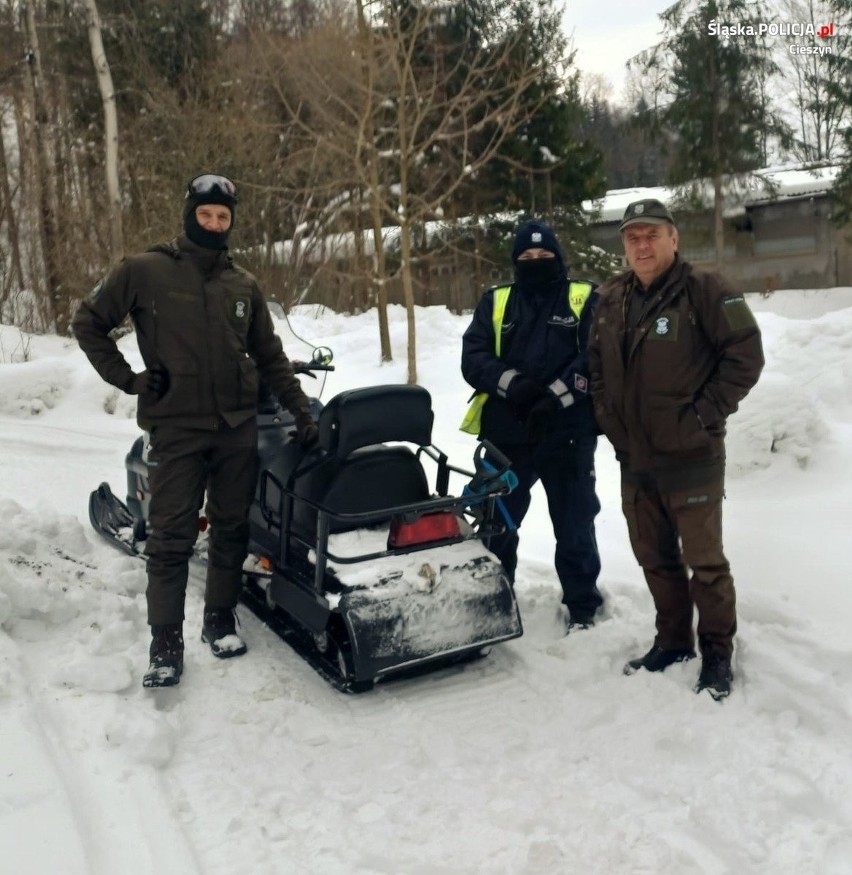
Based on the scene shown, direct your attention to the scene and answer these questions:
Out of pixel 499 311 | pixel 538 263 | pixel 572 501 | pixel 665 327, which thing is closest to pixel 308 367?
pixel 499 311

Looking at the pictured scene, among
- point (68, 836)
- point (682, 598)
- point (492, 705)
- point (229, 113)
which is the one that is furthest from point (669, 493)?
point (229, 113)

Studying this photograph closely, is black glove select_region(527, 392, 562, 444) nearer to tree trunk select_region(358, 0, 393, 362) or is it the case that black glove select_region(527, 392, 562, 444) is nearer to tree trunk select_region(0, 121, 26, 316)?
tree trunk select_region(358, 0, 393, 362)

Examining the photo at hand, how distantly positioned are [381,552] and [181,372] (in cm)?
94

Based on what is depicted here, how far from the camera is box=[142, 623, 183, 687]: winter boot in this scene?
2992 mm

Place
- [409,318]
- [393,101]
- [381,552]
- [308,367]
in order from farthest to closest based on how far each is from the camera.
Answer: [393,101] < [409,318] < [308,367] < [381,552]

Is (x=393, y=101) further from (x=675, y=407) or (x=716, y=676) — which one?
(x=716, y=676)

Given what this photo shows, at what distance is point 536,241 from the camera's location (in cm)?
340

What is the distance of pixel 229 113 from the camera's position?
17766 mm

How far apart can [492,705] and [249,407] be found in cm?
137

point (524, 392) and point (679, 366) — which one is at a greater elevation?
point (679, 366)

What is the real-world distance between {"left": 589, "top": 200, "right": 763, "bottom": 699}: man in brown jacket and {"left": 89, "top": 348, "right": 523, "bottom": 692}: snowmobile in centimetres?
50

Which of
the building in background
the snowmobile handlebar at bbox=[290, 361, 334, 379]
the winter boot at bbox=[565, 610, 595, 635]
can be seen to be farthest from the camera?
the building in background

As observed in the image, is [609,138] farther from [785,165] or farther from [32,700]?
[32,700]

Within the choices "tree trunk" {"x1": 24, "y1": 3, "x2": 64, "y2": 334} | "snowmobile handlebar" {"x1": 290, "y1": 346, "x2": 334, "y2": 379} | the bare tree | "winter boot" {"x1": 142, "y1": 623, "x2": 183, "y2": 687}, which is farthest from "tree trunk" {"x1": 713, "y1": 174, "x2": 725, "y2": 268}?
"winter boot" {"x1": 142, "y1": 623, "x2": 183, "y2": 687}
